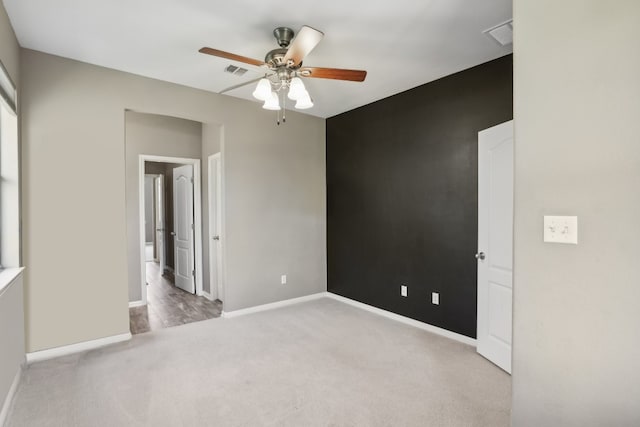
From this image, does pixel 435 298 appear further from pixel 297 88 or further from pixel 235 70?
pixel 235 70

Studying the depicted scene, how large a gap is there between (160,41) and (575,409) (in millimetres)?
3461

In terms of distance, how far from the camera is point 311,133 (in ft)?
15.6

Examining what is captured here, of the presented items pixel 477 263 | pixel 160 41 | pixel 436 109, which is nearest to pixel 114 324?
pixel 160 41

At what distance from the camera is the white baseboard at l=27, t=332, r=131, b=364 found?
2.77 meters

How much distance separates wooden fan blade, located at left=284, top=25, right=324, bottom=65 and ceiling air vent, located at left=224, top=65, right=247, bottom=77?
1.07 meters

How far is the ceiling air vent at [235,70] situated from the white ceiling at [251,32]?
6 centimetres

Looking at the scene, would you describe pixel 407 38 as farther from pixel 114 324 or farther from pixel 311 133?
pixel 114 324

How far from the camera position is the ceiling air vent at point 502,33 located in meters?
2.33

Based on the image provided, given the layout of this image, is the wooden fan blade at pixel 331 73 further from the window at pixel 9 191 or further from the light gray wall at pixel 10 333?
the light gray wall at pixel 10 333

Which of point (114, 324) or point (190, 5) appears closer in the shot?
point (190, 5)

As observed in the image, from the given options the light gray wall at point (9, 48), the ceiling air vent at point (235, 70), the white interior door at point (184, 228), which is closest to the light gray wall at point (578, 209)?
the ceiling air vent at point (235, 70)

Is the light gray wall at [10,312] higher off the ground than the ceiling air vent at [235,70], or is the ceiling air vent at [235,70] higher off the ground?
the ceiling air vent at [235,70]

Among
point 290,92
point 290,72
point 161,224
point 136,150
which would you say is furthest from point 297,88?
point 161,224

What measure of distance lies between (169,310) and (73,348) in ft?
4.39
